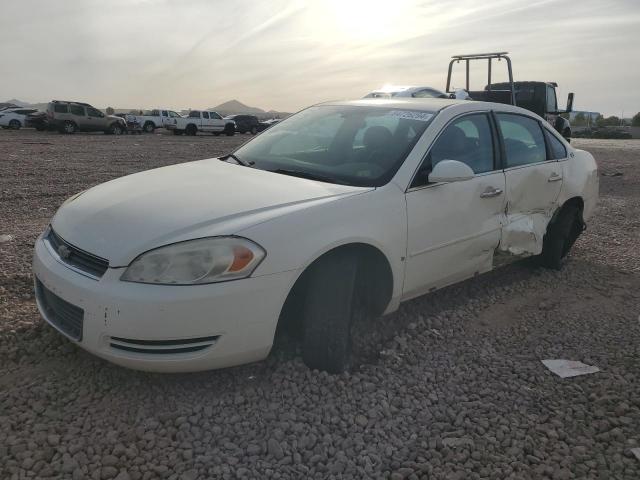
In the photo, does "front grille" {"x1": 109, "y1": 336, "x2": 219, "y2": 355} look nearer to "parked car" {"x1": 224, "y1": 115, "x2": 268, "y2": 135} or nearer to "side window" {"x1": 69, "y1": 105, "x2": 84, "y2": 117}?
"side window" {"x1": 69, "y1": 105, "x2": 84, "y2": 117}

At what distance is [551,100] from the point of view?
14.8 m

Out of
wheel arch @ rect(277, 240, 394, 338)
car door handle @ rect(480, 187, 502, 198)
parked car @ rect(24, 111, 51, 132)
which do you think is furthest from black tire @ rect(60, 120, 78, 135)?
wheel arch @ rect(277, 240, 394, 338)

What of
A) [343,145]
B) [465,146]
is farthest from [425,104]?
[343,145]

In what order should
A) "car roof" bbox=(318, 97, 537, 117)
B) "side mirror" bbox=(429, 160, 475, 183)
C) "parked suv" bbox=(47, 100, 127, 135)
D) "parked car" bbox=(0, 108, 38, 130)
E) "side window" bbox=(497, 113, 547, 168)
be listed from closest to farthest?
"side mirror" bbox=(429, 160, 475, 183) < "car roof" bbox=(318, 97, 537, 117) < "side window" bbox=(497, 113, 547, 168) < "parked suv" bbox=(47, 100, 127, 135) < "parked car" bbox=(0, 108, 38, 130)

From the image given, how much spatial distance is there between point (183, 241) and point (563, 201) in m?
3.58

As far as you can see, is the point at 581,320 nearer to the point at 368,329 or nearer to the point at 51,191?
the point at 368,329

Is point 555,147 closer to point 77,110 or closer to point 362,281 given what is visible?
point 362,281

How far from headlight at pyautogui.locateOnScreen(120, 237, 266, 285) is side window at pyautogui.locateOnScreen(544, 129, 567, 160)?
10.7ft

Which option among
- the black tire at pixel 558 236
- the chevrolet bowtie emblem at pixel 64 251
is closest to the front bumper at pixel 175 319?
the chevrolet bowtie emblem at pixel 64 251

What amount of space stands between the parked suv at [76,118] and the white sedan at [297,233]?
81.7 feet

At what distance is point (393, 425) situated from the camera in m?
2.61

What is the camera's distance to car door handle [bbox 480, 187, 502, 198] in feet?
12.5

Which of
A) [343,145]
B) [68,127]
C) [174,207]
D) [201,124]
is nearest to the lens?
[174,207]

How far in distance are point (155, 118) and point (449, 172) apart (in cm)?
3280
